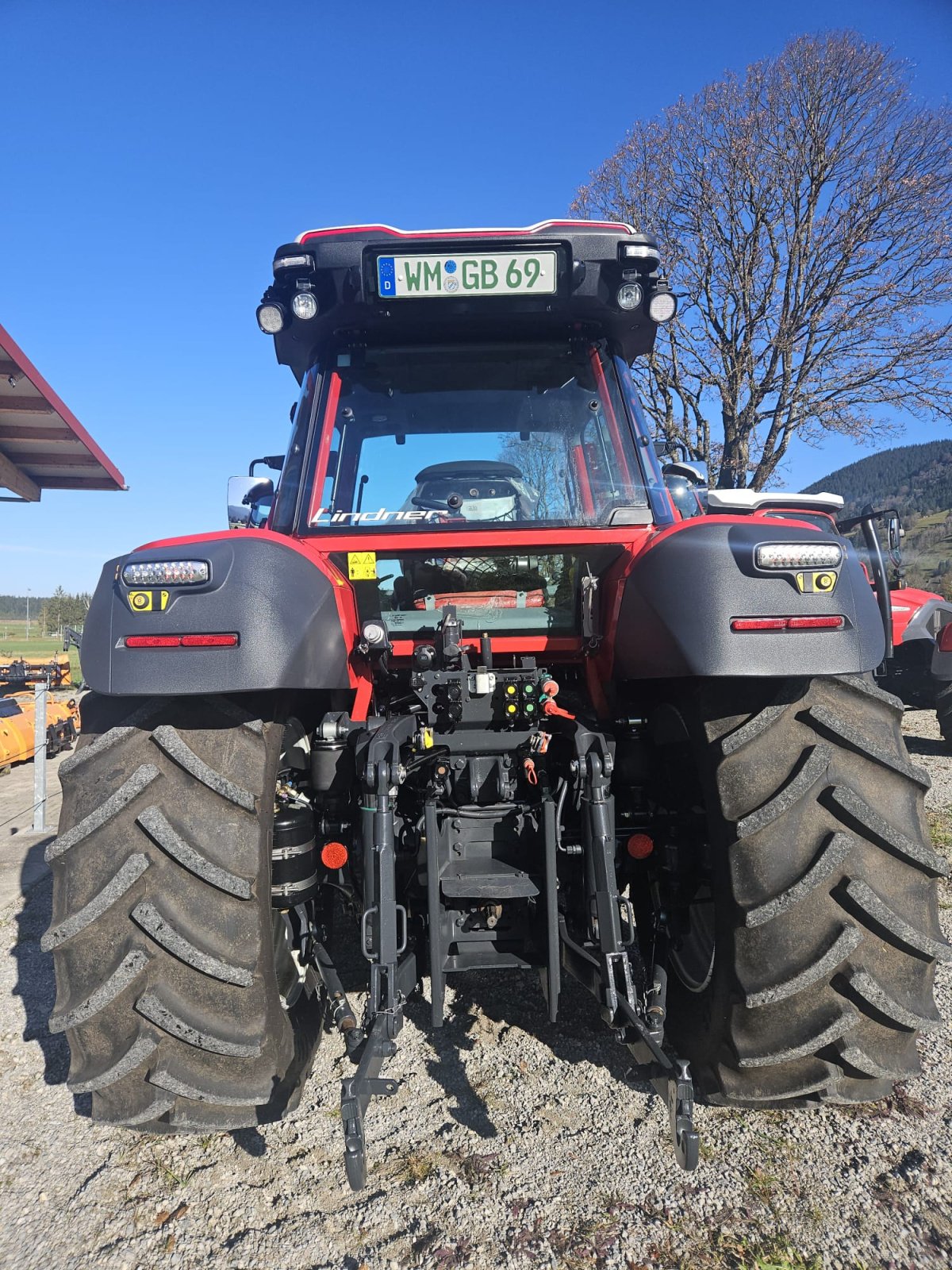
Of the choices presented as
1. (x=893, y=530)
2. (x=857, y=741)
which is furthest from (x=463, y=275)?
(x=893, y=530)

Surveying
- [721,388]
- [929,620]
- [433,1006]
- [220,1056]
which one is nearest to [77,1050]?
[220,1056]

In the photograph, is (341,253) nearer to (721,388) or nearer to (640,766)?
(640,766)

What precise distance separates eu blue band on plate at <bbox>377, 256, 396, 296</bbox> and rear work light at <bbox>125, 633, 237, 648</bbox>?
1.41 m

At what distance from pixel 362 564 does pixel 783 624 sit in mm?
1302

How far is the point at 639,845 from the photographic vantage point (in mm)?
2424

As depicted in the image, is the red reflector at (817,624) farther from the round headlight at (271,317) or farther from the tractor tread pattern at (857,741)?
the round headlight at (271,317)

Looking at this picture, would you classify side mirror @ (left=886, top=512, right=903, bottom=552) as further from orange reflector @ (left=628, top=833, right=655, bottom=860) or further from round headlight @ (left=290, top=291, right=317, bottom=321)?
round headlight @ (left=290, top=291, right=317, bottom=321)

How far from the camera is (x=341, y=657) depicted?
2350 millimetres

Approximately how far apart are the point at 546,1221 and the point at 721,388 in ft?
44.9

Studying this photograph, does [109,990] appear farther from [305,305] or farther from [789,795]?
[305,305]

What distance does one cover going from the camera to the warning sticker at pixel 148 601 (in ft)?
6.29

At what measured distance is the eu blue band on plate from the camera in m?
2.60

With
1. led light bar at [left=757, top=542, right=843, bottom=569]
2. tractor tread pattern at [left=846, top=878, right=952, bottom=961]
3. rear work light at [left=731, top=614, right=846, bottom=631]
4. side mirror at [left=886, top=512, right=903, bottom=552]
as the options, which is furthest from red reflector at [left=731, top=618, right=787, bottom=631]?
side mirror at [left=886, top=512, right=903, bottom=552]

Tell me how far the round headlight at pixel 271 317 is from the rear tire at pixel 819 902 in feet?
6.90
